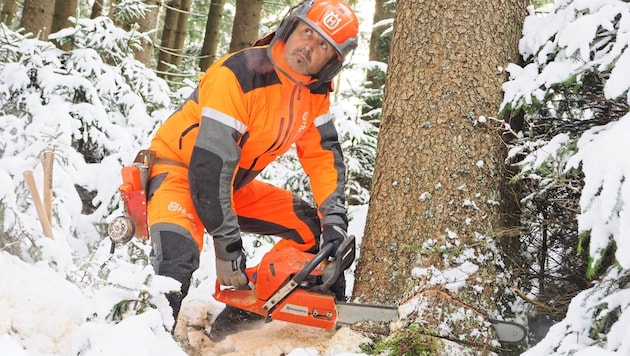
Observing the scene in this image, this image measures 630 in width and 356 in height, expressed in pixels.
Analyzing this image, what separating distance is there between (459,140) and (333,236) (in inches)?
37.3

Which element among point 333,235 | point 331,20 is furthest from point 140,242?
point 331,20

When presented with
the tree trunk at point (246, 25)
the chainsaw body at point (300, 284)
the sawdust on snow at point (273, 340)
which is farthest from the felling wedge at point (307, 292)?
the tree trunk at point (246, 25)

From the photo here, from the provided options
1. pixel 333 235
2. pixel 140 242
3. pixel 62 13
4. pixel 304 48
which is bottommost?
pixel 140 242

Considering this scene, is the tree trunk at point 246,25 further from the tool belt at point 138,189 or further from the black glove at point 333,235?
the black glove at point 333,235

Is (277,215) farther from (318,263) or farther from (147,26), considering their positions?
(147,26)

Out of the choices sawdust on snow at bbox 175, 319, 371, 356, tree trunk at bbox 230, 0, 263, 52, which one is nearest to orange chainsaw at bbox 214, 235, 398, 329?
sawdust on snow at bbox 175, 319, 371, 356

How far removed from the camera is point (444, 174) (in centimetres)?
312

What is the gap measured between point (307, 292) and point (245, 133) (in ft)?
3.22

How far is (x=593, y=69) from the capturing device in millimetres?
2615

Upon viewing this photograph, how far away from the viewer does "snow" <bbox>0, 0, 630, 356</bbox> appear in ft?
5.83

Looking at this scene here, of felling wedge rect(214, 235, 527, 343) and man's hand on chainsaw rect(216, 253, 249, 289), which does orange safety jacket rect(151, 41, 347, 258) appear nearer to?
man's hand on chainsaw rect(216, 253, 249, 289)

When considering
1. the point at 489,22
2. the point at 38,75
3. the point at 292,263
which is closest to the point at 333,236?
the point at 292,263

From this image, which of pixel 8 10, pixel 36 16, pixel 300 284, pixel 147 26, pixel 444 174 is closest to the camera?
pixel 444 174

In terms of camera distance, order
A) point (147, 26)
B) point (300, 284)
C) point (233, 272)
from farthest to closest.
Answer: point (147, 26) < point (233, 272) < point (300, 284)
